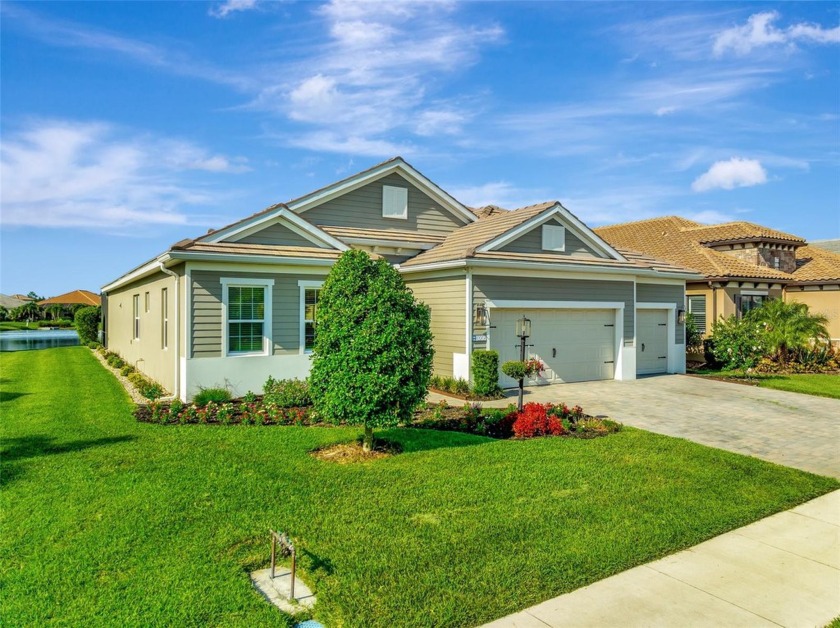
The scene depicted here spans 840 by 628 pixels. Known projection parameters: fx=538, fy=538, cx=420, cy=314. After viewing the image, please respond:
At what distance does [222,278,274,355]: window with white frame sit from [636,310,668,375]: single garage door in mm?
11722

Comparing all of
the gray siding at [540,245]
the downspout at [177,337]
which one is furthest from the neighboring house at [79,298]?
the gray siding at [540,245]

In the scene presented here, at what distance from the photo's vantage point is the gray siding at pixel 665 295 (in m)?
17.3

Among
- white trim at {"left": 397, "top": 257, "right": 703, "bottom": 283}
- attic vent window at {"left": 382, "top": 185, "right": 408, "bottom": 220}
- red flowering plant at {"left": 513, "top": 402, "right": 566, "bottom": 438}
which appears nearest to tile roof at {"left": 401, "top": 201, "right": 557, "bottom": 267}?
white trim at {"left": 397, "top": 257, "right": 703, "bottom": 283}

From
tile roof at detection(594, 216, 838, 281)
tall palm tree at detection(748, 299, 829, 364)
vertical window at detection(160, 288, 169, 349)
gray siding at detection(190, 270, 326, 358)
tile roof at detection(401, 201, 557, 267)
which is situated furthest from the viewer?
tile roof at detection(594, 216, 838, 281)

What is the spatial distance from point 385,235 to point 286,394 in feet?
21.6

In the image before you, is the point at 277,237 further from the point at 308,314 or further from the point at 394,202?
the point at 394,202

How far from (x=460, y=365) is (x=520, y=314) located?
233 centimetres

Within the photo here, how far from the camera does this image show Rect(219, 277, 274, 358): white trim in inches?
477

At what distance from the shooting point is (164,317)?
14000 millimetres

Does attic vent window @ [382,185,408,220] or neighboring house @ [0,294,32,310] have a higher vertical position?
attic vent window @ [382,185,408,220]

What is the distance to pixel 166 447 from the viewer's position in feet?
27.0

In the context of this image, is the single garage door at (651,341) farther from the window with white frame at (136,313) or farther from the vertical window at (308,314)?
the window with white frame at (136,313)

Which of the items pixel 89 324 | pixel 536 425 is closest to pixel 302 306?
pixel 536 425

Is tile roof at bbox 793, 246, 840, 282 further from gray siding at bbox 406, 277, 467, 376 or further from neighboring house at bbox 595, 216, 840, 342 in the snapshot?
gray siding at bbox 406, 277, 467, 376
